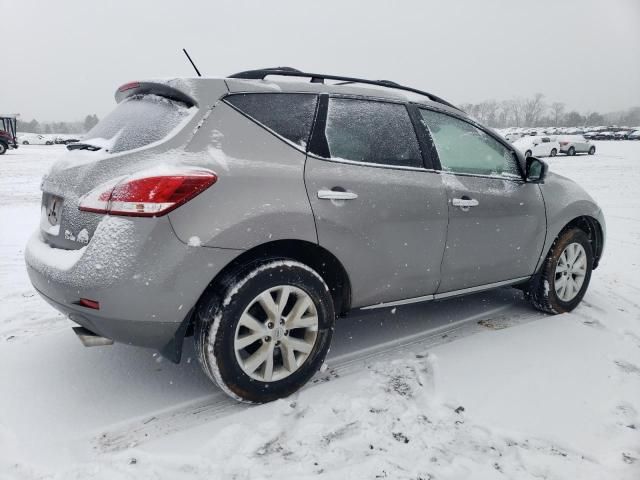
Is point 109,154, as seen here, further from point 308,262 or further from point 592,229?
point 592,229

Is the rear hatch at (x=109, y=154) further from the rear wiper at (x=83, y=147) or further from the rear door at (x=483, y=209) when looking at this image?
the rear door at (x=483, y=209)

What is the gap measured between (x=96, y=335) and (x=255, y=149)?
1256 mm

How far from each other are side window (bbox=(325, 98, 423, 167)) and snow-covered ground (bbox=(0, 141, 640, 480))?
101 centimetres

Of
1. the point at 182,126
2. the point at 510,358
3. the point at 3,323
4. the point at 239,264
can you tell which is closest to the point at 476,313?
the point at 510,358

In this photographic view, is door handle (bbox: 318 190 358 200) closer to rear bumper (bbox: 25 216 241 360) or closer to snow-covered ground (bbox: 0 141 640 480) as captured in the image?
rear bumper (bbox: 25 216 241 360)

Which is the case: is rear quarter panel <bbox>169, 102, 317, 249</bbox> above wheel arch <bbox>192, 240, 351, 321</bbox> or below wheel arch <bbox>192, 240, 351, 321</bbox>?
above

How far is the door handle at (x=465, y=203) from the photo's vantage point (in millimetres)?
3225

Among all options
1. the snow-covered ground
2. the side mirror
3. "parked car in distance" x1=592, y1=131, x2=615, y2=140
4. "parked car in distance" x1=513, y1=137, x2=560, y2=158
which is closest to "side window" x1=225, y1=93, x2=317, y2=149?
the snow-covered ground

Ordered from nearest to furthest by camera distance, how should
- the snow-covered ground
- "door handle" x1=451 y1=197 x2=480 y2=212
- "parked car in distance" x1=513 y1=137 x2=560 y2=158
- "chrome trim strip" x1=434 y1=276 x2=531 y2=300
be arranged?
the snow-covered ground → "door handle" x1=451 y1=197 x2=480 y2=212 → "chrome trim strip" x1=434 y1=276 x2=531 y2=300 → "parked car in distance" x1=513 y1=137 x2=560 y2=158

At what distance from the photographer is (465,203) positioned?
3.27m

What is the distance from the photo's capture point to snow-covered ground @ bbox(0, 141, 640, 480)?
2135 millimetres

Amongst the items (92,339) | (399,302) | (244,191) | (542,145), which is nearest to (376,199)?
(399,302)

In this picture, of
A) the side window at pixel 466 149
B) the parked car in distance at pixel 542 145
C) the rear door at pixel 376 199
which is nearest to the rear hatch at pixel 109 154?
the rear door at pixel 376 199

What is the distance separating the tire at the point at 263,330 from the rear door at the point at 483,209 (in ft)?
3.55
